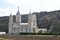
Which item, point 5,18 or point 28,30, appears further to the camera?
point 5,18

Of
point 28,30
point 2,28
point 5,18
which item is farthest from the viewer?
point 5,18

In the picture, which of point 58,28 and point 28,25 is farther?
Answer: point 28,25

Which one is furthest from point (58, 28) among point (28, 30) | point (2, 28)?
point (2, 28)

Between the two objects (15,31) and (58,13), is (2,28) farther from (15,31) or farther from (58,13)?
(58,13)

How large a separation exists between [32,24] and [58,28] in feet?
113

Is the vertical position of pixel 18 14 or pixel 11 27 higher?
pixel 18 14

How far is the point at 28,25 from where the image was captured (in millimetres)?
86375

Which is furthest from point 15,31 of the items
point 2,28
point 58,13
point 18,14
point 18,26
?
point 58,13

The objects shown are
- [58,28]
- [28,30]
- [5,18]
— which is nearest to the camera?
[58,28]

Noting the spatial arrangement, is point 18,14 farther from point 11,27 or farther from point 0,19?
point 0,19

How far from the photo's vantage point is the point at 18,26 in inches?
3447

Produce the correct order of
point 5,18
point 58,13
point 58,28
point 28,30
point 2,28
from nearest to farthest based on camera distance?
point 58,28
point 28,30
point 2,28
point 58,13
point 5,18

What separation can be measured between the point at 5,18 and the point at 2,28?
46.1m

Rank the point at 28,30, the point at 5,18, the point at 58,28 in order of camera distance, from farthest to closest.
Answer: the point at 5,18
the point at 28,30
the point at 58,28
